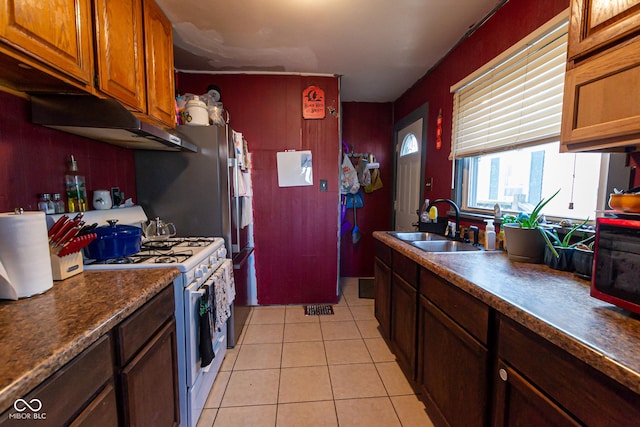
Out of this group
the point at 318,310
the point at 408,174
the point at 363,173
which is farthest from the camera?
the point at 363,173

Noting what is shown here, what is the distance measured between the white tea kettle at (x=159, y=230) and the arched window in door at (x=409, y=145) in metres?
2.48

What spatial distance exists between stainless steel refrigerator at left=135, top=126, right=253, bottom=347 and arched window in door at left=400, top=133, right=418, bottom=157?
6.56ft

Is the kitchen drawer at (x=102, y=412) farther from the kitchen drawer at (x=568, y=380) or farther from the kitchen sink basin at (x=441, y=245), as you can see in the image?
the kitchen sink basin at (x=441, y=245)

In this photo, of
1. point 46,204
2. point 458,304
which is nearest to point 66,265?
point 46,204

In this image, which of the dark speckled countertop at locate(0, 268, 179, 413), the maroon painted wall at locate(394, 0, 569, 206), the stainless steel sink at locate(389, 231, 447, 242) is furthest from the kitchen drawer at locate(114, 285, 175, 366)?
the maroon painted wall at locate(394, 0, 569, 206)

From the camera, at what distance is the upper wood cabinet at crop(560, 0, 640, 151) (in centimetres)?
82

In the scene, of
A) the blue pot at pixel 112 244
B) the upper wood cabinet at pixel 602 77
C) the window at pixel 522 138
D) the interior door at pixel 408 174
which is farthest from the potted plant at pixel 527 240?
the blue pot at pixel 112 244

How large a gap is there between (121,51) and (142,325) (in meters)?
1.34

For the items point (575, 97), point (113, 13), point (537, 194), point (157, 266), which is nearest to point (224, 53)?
point (113, 13)

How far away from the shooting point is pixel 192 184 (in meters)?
1.95

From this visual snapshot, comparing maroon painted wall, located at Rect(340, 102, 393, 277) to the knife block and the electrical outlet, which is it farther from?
the knife block

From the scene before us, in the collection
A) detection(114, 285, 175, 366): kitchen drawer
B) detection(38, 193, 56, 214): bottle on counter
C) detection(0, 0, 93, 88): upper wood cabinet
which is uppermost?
detection(0, 0, 93, 88): upper wood cabinet

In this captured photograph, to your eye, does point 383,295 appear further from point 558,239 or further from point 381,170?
point 381,170

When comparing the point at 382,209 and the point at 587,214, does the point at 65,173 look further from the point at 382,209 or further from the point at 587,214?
the point at 382,209
